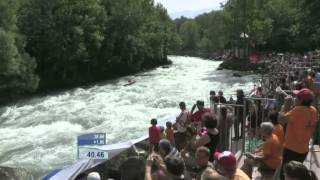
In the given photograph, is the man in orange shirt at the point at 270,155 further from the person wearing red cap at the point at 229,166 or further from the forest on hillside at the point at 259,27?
the forest on hillside at the point at 259,27

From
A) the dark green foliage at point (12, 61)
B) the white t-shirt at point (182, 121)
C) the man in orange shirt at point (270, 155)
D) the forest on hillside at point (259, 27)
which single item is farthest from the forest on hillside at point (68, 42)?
the man in orange shirt at point (270, 155)

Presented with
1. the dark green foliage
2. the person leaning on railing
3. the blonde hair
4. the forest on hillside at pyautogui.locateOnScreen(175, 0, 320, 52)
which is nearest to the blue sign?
the blonde hair

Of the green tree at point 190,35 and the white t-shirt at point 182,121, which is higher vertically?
the white t-shirt at point 182,121

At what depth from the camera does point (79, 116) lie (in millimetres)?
31078

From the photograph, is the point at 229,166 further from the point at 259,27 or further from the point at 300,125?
the point at 259,27

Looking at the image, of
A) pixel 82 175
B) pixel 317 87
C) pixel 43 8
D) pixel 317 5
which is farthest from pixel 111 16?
pixel 82 175

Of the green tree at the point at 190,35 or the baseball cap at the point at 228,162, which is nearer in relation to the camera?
the baseball cap at the point at 228,162

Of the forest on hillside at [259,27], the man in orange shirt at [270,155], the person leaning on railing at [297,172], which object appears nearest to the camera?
the person leaning on railing at [297,172]

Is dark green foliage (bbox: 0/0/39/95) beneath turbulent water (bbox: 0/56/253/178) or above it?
above

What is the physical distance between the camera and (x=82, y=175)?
8578mm

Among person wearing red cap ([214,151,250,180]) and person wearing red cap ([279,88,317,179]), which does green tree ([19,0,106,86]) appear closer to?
person wearing red cap ([279,88,317,179])

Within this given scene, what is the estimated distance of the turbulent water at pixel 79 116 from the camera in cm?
2212

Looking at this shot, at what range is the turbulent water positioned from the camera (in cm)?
2212

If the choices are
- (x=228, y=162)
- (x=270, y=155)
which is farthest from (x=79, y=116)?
(x=228, y=162)
